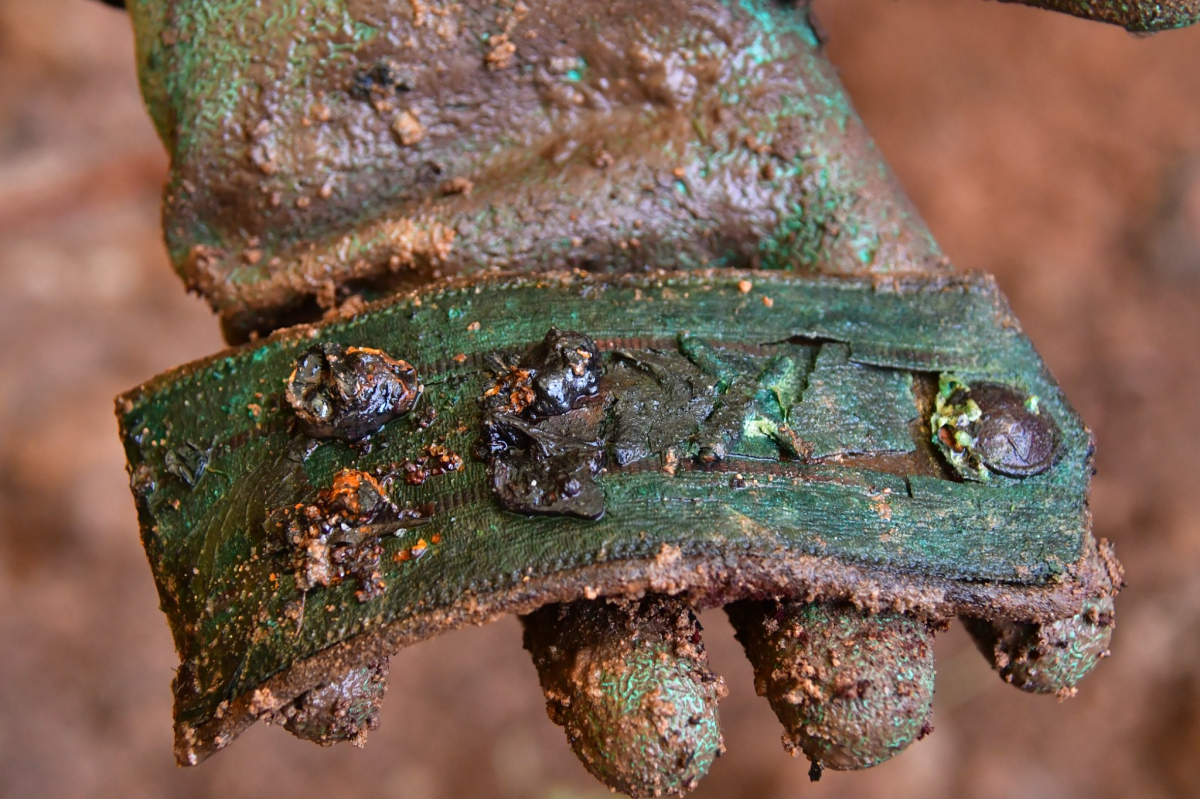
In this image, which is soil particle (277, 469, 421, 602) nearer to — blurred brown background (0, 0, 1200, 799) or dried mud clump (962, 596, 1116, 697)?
dried mud clump (962, 596, 1116, 697)

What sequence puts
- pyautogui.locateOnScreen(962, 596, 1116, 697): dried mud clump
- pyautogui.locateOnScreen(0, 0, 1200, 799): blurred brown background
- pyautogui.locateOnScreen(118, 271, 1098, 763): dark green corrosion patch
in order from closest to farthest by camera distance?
pyautogui.locateOnScreen(118, 271, 1098, 763): dark green corrosion patch
pyautogui.locateOnScreen(962, 596, 1116, 697): dried mud clump
pyautogui.locateOnScreen(0, 0, 1200, 799): blurred brown background

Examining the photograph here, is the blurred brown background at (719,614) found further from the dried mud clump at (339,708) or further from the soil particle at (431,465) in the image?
the soil particle at (431,465)

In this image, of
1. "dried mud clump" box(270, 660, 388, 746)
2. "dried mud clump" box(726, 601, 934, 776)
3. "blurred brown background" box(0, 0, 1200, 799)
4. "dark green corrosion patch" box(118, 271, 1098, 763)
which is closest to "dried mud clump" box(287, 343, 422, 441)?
"dark green corrosion patch" box(118, 271, 1098, 763)

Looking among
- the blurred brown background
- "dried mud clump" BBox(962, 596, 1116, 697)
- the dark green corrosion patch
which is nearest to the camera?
the dark green corrosion patch

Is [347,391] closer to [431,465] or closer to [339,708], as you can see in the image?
[431,465]

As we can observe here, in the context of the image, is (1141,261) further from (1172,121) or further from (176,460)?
(176,460)

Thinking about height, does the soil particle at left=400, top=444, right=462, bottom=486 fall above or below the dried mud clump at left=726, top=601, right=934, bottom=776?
above
